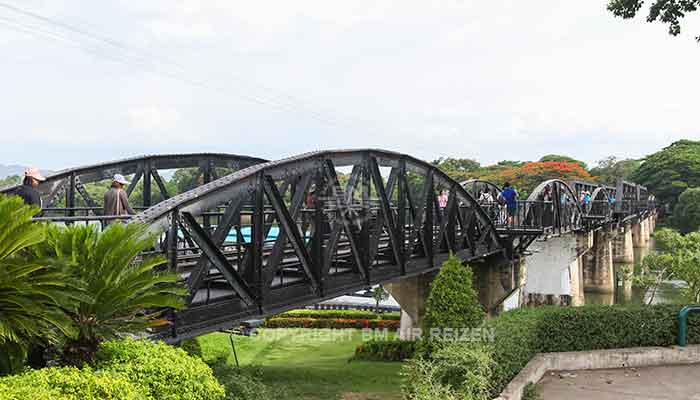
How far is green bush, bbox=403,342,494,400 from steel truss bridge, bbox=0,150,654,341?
2469 millimetres

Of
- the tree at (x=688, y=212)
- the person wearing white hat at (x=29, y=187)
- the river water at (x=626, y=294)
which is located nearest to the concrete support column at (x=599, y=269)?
the river water at (x=626, y=294)

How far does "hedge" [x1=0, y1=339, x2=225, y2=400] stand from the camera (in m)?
4.30

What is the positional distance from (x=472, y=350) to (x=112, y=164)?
377 inches

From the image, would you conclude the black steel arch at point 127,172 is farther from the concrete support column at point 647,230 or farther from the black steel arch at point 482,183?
the concrete support column at point 647,230

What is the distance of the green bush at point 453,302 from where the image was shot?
461 inches

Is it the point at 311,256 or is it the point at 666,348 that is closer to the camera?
the point at 311,256

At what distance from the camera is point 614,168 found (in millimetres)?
111562

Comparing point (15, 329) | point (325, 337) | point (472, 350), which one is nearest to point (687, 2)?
point (472, 350)

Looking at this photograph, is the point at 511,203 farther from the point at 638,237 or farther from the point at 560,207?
the point at 638,237

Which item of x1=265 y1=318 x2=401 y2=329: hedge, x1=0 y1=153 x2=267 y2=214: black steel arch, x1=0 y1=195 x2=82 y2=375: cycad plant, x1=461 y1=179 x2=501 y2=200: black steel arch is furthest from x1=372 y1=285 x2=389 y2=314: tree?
x1=0 y1=195 x2=82 y2=375: cycad plant

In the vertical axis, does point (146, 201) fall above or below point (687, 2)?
below

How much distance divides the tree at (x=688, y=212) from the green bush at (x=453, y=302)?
72034mm

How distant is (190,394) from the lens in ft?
17.0

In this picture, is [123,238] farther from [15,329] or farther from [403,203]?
[403,203]
